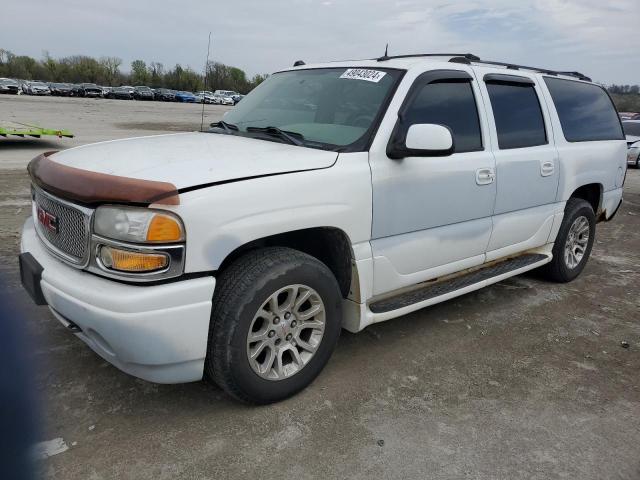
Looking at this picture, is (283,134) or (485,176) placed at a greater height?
(283,134)

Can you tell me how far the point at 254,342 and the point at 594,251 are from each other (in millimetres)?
5279

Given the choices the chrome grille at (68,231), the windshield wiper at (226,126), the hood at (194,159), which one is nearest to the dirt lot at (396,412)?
the chrome grille at (68,231)

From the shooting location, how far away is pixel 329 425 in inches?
105

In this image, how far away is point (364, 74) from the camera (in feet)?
11.2

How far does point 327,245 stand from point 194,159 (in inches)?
35.7

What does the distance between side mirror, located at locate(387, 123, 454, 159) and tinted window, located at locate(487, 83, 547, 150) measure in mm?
1001

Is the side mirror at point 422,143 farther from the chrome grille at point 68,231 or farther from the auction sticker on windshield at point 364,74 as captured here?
the chrome grille at point 68,231

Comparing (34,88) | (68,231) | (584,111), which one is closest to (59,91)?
(34,88)

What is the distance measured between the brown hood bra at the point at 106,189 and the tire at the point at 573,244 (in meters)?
3.73

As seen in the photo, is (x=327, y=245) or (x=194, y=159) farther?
(x=327, y=245)

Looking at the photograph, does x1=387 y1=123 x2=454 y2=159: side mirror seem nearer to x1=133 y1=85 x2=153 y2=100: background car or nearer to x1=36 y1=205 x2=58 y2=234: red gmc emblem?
x1=36 y1=205 x2=58 y2=234: red gmc emblem

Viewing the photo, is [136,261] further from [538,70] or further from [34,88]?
[34,88]

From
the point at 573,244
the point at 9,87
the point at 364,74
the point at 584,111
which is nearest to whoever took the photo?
the point at 364,74

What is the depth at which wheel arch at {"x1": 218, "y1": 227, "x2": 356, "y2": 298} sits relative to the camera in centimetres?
286
